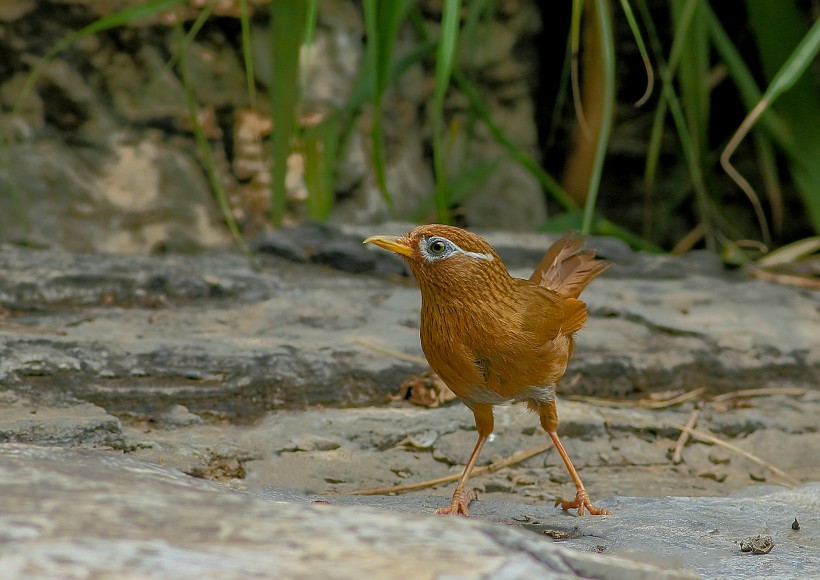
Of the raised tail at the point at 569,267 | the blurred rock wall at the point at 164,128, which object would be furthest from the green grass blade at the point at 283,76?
the raised tail at the point at 569,267

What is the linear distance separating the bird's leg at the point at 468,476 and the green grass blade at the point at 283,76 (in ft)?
6.13

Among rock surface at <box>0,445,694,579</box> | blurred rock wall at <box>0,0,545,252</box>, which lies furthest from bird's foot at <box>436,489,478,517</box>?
blurred rock wall at <box>0,0,545,252</box>

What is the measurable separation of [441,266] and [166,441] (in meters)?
0.99

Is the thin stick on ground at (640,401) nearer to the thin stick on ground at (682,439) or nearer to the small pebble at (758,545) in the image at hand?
the thin stick on ground at (682,439)

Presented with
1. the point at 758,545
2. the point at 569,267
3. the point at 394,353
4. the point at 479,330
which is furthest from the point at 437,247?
the point at 758,545

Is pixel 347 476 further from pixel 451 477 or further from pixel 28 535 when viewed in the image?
pixel 28 535

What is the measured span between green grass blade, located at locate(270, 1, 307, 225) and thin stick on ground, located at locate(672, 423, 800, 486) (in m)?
2.05

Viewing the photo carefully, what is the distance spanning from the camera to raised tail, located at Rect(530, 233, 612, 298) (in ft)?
11.5

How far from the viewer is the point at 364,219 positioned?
18.5 ft

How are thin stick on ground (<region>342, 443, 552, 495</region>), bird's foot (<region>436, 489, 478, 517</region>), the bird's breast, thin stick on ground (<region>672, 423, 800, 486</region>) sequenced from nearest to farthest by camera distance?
bird's foot (<region>436, 489, 478, 517</region>), the bird's breast, thin stick on ground (<region>342, 443, 552, 495</region>), thin stick on ground (<region>672, 423, 800, 486</region>)

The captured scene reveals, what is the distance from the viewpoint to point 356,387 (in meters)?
3.59

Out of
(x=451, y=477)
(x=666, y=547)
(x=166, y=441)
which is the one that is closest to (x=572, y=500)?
(x=451, y=477)

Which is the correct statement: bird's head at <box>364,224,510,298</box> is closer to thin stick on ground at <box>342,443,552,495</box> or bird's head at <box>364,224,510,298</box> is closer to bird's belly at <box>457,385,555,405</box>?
bird's belly at <box>457,385,555,405</box>

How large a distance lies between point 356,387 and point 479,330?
0.84m
